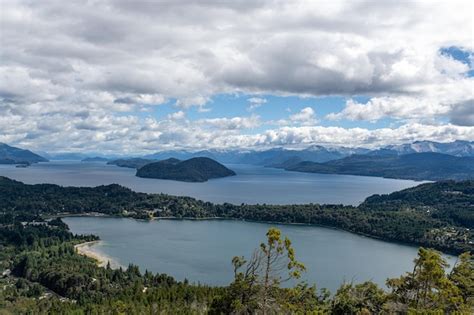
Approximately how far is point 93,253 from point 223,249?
22538 millimetres

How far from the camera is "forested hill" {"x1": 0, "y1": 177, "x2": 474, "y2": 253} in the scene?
312 ft

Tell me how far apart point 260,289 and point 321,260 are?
58.4 m

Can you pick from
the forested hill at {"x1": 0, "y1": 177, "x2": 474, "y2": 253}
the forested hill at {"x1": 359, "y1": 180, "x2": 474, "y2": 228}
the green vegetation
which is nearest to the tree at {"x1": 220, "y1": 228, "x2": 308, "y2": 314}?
the green vegetation

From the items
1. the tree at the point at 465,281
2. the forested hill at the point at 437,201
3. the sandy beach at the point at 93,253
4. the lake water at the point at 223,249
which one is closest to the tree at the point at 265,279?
the tree at the point at 465,281

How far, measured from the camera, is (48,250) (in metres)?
73.1

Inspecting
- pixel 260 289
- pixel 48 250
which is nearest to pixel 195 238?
pixel 48 250

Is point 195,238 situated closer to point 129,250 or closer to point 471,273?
point 129,250

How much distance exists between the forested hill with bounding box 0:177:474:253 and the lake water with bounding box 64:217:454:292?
5.58 metres

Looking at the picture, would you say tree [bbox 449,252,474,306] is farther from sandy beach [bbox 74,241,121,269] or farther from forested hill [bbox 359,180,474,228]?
forested hill [bbox 359,180,474,228]

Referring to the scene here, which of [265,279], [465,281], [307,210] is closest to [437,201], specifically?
[307,210]

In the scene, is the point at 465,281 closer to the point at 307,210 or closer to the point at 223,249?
the point at 223,249

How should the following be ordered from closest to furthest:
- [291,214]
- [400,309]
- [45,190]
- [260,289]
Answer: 1. [260,289]
2. [400,309]
3. [291,214]
4. [45,190]

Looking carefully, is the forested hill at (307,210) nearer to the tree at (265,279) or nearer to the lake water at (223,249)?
the lake water at (223,249)

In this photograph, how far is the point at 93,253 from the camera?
2963 inches
